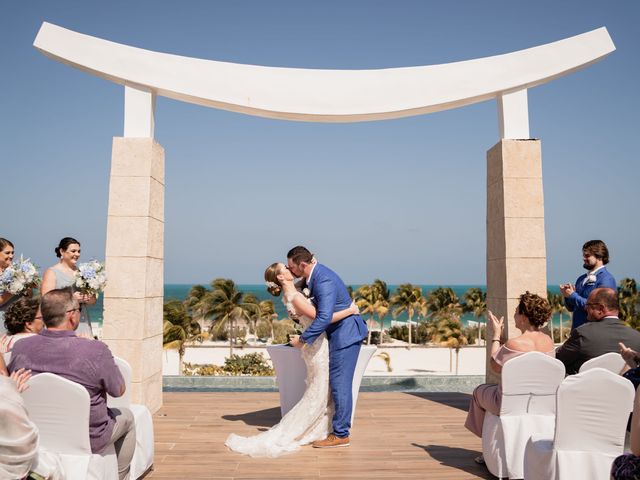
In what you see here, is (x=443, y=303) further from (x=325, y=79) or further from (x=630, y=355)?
(x=630, y=355)

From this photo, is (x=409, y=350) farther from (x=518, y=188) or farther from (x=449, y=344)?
(x=518, y=188)

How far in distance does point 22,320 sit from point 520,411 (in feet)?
10.4

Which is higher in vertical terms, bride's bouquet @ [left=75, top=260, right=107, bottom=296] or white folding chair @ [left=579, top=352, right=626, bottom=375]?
bride's bouquet @ [left=75, top=260, right=107, bottom=296]

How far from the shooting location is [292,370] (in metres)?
5.18

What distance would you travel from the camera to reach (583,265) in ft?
16.4

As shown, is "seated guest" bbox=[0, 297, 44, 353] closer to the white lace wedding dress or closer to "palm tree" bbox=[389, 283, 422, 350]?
the white lace wedding dress

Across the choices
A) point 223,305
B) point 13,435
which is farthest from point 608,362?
point 223,305

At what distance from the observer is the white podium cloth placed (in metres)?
5.13

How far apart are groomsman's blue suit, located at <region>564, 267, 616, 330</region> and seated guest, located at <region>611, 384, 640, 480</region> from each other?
8.66 feet

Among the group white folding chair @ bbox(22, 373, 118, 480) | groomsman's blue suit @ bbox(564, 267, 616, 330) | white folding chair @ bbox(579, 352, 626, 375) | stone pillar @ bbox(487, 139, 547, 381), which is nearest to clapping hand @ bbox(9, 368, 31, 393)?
white folding chair @ bbox(22, 373, 118, 480)

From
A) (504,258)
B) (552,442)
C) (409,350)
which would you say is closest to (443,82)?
(504,258)

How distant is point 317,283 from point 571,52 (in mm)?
3641

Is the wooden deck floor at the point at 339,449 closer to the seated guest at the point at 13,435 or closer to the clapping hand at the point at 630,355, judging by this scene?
the clapping hand at the point at 630,355

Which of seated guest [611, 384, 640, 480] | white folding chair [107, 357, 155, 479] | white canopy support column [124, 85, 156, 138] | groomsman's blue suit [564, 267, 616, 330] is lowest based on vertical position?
white folding chair [107, 357, 155, 479]
